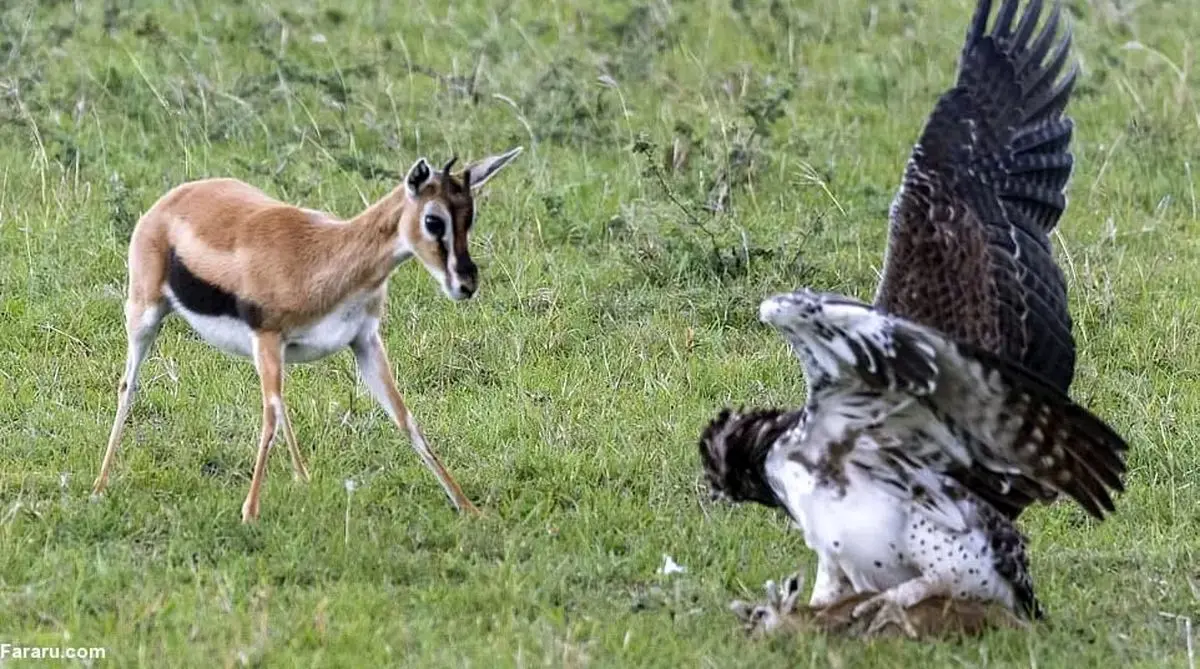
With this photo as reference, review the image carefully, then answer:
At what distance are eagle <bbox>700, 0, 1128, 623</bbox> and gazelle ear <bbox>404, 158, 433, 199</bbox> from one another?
3.99 ft

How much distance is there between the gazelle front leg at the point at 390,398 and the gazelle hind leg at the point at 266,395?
1.11ft

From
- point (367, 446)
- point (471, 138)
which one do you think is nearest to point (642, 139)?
point (471, 138)

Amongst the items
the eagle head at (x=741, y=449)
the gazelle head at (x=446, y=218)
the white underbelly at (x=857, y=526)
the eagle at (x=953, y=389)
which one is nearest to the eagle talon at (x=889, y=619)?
the eagle at (x=953, y=389)

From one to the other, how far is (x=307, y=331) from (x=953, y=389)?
2317 mm

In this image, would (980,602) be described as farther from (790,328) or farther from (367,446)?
(367,446)

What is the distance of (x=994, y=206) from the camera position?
674 centimetres

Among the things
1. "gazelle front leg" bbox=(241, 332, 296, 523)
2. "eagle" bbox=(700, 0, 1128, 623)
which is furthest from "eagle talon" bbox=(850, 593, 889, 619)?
"gazelle front leg" bbox=(241, 332, 296, 523)

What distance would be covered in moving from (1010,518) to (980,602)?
0.29m

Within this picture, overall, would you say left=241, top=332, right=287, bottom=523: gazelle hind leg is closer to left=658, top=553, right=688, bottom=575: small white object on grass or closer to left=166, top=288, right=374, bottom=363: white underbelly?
left=166, top=288, right=374, bottom=363: white underbelly

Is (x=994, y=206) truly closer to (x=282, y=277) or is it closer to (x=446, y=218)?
(x=446, y=218)

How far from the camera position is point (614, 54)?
12.1 metres

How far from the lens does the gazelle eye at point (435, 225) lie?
6535mm

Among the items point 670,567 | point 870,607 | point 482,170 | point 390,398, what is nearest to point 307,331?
point 390,398

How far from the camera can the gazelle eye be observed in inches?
257
